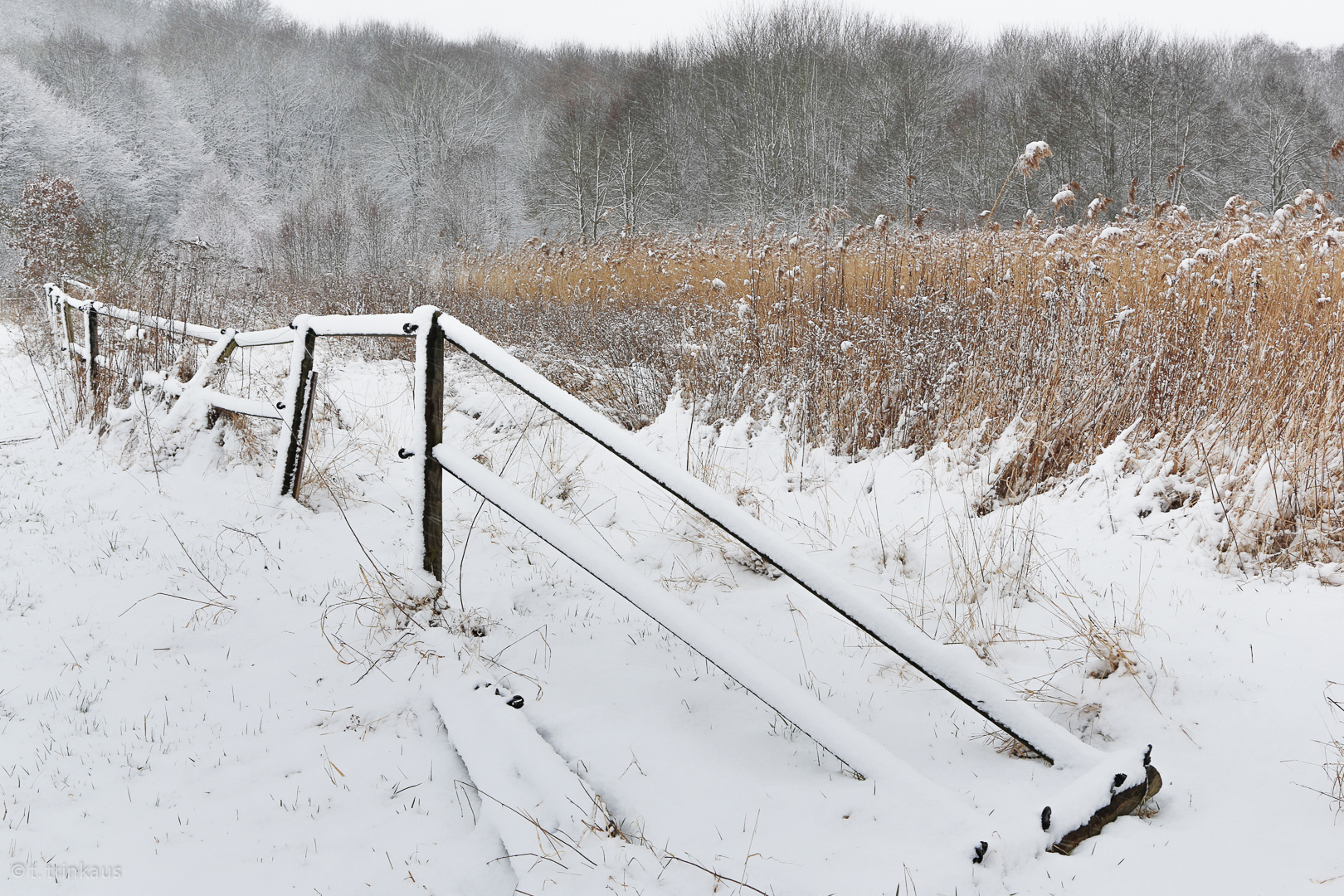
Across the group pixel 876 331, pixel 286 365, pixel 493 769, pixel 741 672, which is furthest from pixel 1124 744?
pixel 286 365

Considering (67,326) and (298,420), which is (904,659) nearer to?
(298,420)

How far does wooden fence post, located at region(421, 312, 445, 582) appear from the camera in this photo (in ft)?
8.36

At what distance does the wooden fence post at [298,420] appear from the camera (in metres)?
3.60

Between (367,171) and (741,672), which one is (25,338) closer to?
(741,672)

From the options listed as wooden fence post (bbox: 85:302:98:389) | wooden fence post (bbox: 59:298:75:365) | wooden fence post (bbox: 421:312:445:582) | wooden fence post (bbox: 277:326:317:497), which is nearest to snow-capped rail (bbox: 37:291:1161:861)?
wooden fence post (bbox: 421:312:445:582)

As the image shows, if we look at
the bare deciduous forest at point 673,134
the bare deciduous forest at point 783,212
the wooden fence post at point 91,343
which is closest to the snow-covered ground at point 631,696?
the bare deciduous forest at point 783,212

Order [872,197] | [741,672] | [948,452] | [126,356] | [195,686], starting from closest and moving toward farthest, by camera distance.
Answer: [741,672], [195,686], [948,452], [126,356], [872,197]

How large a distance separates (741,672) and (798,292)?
5.28m

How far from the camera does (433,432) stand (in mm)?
2572

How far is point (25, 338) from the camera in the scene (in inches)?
358

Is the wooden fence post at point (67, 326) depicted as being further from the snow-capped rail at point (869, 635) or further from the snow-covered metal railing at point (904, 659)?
the snow-covered metal railing at point (904, 659)

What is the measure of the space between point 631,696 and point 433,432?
1166 mm

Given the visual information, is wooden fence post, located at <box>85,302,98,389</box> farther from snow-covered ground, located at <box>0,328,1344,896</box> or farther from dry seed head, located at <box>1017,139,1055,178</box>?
dry seed head, located at <box>1017,139,1055,178</box>

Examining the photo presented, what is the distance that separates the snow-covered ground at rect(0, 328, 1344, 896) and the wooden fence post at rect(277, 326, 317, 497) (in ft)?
0.54
